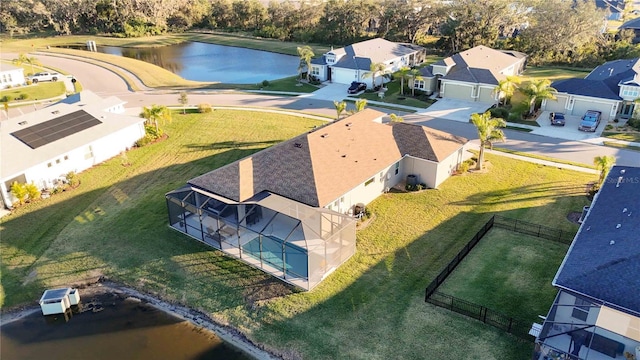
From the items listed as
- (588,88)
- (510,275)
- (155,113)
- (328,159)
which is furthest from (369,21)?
(510,275)

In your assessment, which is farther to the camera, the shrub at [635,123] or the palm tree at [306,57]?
the palm tree at [306,57]

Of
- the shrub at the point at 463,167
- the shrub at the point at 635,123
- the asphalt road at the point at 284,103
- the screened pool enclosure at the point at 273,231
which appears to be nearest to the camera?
the screened pool enclosure at the point at 273,231

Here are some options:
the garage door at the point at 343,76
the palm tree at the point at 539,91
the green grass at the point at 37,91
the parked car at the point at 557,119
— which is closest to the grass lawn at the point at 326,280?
the parked car at the point at 557,119

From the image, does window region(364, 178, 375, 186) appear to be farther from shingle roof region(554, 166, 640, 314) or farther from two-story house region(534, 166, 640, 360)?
two-story house region(534, 166, 640, 360)

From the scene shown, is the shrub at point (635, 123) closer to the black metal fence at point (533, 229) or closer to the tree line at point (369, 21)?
the black metal fence at point (533, 229)

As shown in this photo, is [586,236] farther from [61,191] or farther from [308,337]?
[61,191]

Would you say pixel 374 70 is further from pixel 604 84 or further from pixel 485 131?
pixel 485 131
